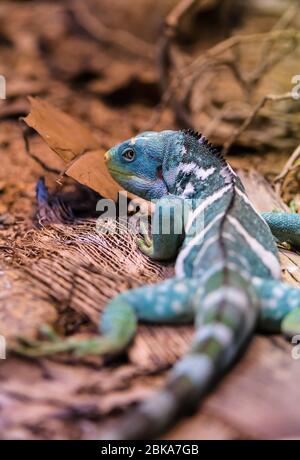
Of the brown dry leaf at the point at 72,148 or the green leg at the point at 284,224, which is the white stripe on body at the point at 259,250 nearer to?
the green leg at the point at 284,224

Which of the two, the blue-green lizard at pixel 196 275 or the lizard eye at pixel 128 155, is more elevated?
the lizard eye at pixel 128 155

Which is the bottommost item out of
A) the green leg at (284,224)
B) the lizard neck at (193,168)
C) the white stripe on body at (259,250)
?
the green leg at (284,224)

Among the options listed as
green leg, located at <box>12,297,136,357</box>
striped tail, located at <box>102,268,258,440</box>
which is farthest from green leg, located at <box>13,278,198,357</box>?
striped tail, located at <box>102,268,258,440</box>

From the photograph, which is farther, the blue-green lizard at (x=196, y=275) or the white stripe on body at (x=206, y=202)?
the white stripe on body at (x=206, y=202)

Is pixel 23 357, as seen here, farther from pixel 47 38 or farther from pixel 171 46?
pixel 47 38

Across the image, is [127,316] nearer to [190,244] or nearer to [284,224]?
[190,244]

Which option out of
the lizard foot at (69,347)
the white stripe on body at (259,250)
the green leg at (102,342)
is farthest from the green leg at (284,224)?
the lizard foot at (69,347)
